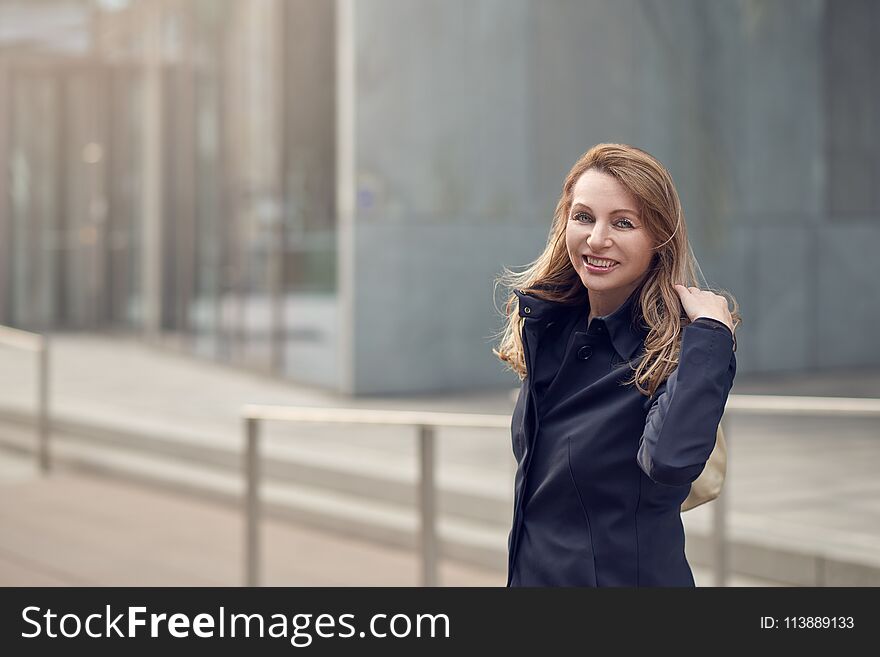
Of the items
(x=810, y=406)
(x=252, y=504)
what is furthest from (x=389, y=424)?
(x=810, y=406)

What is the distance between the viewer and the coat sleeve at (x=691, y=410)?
6.58 feet

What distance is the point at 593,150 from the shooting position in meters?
2.27

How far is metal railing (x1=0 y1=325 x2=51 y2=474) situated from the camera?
32.7 ft

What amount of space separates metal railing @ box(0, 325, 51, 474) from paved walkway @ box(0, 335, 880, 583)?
0.09m

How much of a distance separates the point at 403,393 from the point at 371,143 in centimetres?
237

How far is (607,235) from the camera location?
2.21 m

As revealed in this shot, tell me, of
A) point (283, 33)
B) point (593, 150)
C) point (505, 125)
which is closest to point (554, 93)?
point (505, 125)

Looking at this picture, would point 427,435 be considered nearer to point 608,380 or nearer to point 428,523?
point 428,523

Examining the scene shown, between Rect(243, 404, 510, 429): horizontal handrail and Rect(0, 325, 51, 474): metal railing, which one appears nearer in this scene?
Rect(243, 404, 510, 429): horizontal handrail

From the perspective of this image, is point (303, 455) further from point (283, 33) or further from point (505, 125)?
point (283, 33)

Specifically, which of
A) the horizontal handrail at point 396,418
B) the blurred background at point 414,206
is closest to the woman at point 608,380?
the horizontal handrail at point 396,418

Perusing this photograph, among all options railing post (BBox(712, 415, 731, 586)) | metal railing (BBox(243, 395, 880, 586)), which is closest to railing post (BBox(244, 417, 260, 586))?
metal railing (BBox(243, 395, 880, 586))

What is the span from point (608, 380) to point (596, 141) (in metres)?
11.2

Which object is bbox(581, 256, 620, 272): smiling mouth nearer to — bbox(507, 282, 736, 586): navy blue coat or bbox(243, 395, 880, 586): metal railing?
bbox(507, 282, 736, 586): navy blue coat
